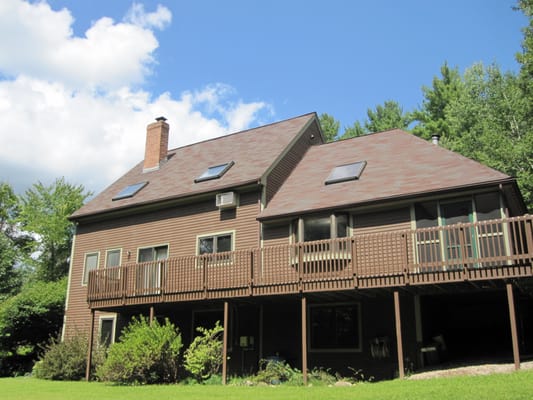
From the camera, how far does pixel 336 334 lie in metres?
16.7

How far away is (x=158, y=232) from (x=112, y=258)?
8.96ft

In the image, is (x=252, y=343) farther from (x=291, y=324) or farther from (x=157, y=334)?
(x=157, y=334)

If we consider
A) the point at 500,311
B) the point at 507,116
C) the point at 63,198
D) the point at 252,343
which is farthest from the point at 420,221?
the point at 63,198

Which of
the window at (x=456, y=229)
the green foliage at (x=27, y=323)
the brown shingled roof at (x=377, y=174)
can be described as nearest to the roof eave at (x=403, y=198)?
the brown shingled roof at (x=377, y=174)

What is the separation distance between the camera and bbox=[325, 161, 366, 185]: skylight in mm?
17891

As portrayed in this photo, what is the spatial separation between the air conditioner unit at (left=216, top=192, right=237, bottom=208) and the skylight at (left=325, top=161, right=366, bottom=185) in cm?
328

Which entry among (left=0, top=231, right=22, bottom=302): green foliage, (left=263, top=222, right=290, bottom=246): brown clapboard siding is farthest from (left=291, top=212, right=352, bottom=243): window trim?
(left=0, top=231, right=22, bottom=302): green foliage

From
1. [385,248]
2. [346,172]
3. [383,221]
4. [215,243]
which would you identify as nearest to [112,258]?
[215,243]

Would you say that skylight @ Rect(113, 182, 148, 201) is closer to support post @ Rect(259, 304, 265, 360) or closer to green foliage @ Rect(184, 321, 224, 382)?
support post @ Rect(259, 304, 265, 360)

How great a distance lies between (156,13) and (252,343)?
420 inches

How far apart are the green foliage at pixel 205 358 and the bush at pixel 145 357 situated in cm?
59

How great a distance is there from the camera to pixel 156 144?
24.9 m

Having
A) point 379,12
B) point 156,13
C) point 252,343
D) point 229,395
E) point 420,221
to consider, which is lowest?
point 229,395

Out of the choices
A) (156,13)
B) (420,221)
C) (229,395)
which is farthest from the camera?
(420,221)
